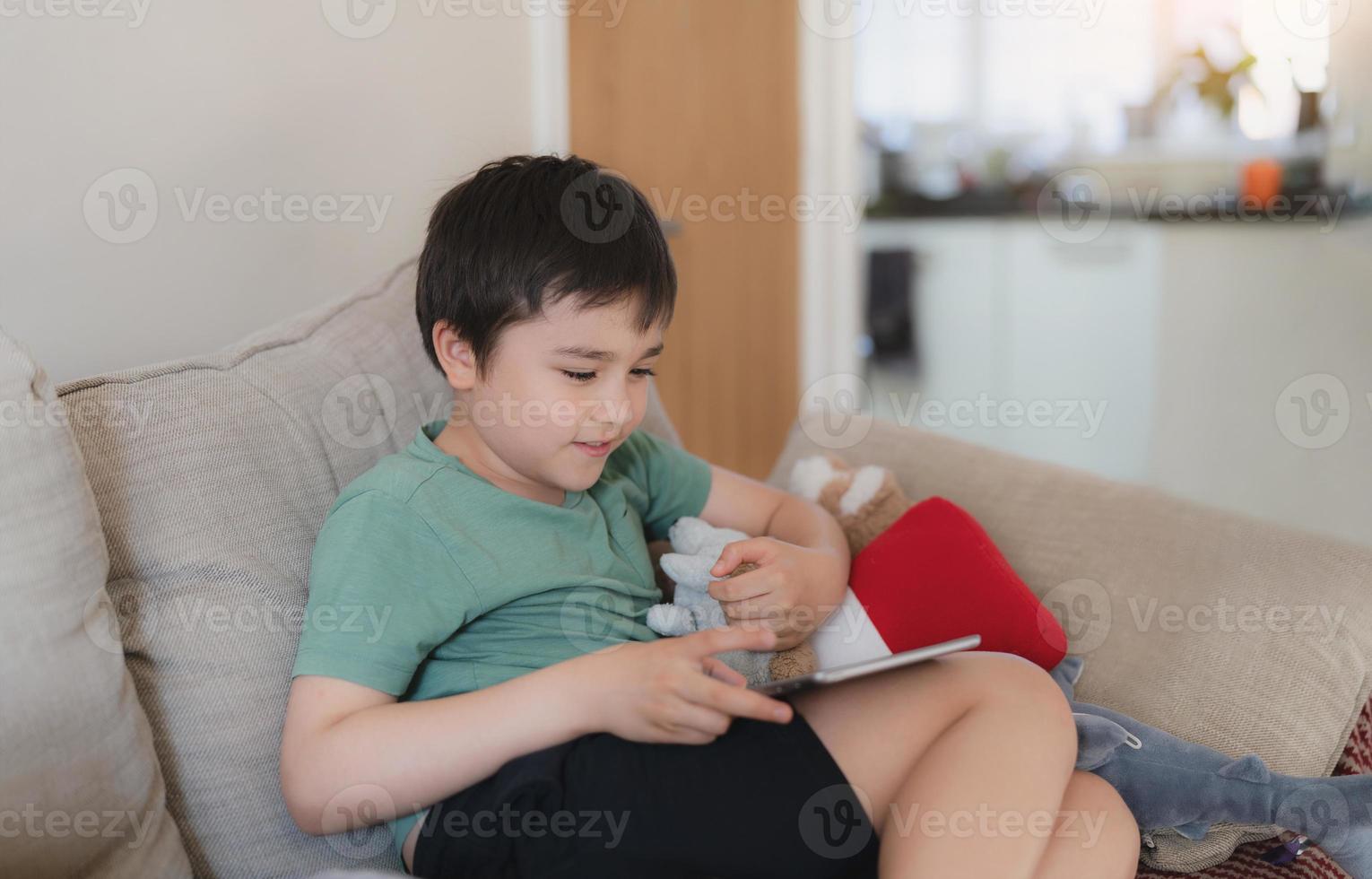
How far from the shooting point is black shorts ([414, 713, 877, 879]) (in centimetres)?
82

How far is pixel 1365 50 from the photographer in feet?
9.57

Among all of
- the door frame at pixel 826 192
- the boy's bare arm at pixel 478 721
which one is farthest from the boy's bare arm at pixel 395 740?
the door frame at pixel 826 192

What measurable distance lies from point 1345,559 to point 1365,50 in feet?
7.86

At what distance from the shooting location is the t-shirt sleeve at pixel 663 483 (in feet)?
4.02

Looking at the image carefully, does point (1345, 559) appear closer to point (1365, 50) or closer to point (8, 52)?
point (8, 52)

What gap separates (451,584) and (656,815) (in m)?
Result: 0.25
